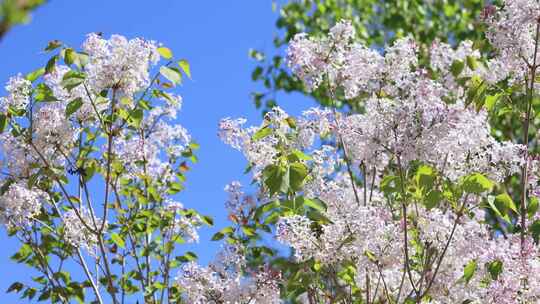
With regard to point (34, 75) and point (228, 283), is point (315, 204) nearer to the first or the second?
point (228, 283)

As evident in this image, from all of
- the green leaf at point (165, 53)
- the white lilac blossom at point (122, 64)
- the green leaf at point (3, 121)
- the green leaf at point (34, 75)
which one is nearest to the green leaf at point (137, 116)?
the white lilac blossom at point (122, 64)

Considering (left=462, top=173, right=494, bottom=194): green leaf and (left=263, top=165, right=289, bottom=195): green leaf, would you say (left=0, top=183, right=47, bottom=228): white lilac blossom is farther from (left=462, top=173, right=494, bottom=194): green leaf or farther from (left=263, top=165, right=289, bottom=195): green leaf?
(left=462, top=173, right=494, bottom=194): green leaf

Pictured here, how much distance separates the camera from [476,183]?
128 inches

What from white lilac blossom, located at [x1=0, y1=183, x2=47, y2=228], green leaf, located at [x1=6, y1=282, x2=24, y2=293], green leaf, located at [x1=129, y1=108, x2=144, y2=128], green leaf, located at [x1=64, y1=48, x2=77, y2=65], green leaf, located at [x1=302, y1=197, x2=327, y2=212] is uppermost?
green leaf, located at [x1=64, y1=48, x2=77, y2=65]

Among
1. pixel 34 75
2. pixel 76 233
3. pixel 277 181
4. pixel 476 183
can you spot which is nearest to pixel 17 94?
pixel 34 75

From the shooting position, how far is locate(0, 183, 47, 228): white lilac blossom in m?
4.54

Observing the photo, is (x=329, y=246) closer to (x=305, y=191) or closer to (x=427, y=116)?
(x=305, y=191)

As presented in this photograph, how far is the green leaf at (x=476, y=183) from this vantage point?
10.5 ft

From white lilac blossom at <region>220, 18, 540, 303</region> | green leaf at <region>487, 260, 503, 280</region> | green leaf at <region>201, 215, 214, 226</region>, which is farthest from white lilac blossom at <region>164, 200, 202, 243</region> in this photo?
green leaf at <region>487, 260, 503, 280</region>

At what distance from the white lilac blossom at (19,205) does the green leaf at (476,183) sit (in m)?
2.78

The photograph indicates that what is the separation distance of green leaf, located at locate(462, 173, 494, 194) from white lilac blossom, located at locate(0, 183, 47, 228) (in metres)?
2.78

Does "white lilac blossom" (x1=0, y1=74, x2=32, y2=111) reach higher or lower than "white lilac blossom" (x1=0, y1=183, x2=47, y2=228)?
higher

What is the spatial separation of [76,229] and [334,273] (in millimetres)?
1888

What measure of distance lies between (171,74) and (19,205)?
152 cm
